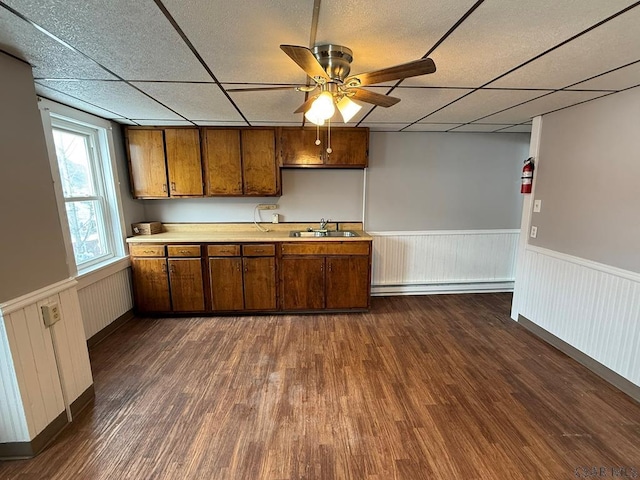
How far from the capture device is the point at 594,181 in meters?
2.35

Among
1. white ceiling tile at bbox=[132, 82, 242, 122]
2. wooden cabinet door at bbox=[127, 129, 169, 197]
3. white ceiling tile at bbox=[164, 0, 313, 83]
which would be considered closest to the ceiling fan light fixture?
white ceiling tile at bbox=[164, 0, 313, 83]

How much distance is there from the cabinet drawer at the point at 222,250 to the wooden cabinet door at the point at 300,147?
1.18 meters

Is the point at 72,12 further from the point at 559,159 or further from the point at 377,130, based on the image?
the point at 559,159

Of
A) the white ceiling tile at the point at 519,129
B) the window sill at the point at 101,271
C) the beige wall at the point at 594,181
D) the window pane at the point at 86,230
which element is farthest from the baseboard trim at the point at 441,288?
the window pane at the point at 86,230

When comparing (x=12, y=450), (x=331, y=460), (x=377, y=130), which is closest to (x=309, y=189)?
(x=377, y=130)

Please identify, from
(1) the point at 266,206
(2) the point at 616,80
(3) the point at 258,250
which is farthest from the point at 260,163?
(2) the point at 616,80

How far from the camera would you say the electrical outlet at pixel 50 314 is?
→ 170 centimetres

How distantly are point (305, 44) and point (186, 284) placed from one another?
2814mm

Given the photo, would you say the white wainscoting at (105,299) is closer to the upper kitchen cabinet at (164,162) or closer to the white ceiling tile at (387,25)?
the upper kitchen cabinet at (164,162)

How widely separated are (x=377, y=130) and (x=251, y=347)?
2.97 metres

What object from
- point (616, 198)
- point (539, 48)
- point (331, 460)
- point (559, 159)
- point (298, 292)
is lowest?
point (331, 460)

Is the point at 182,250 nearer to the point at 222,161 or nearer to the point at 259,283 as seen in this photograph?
the point at 259,283

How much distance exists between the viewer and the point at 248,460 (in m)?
1.61

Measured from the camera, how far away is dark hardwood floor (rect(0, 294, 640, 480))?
1.57m
